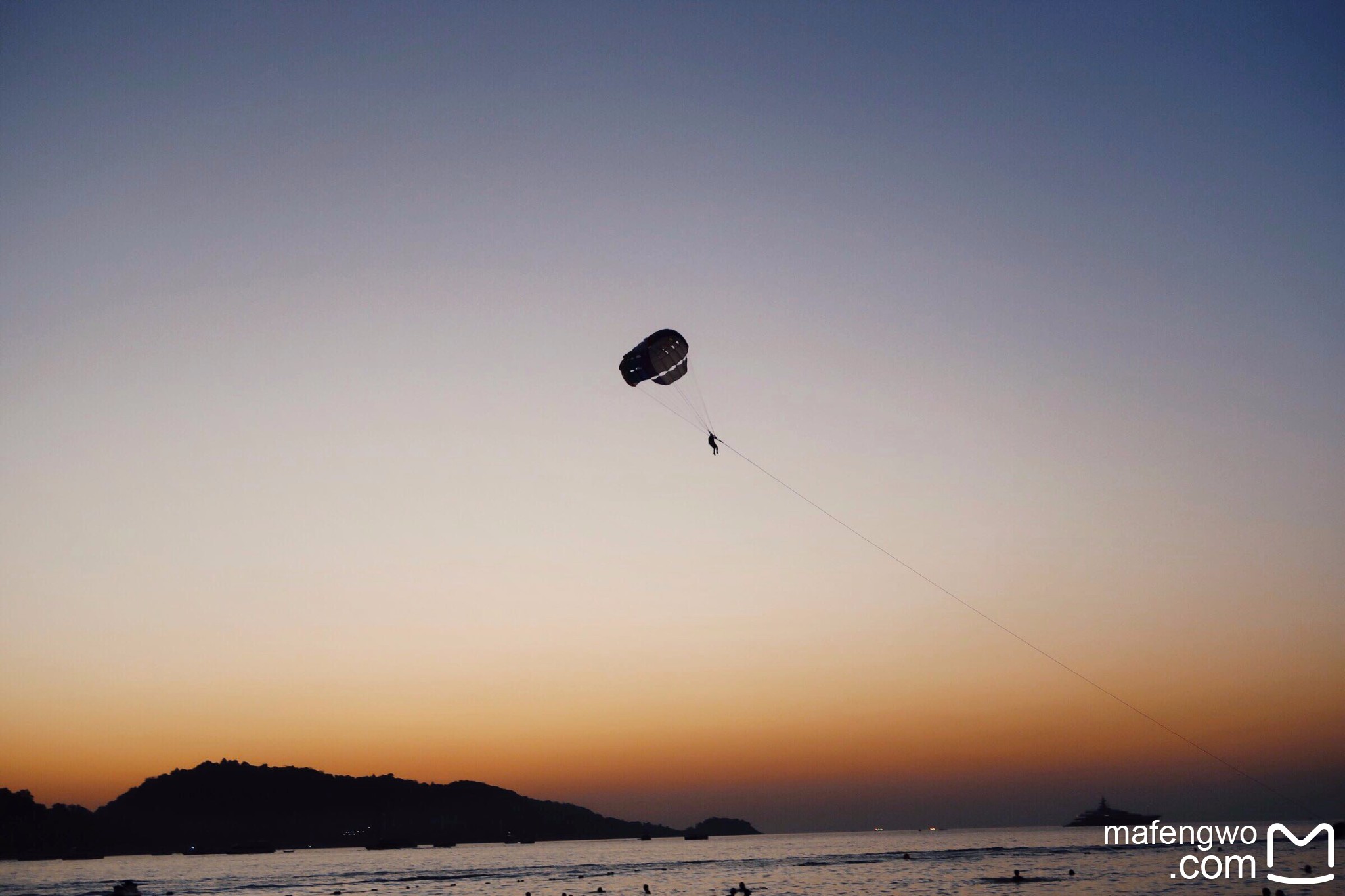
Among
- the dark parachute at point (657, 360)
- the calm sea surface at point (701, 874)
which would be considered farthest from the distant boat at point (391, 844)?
the dark parachute at point (657, 360)

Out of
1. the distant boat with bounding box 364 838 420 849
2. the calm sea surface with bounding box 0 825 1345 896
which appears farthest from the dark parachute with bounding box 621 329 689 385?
the distant boat with bounding box 364 838 420 849

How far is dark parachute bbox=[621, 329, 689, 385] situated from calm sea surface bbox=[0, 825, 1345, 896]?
4612 cm

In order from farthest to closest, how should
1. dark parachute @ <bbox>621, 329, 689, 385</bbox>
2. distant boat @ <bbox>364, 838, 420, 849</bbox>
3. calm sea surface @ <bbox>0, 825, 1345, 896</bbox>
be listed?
distant boat @ <bbox>364, 838, 420, 849</bbox>
calm sea surface @ <bbox>0, 825, 1345, 896</bbox>
dark parachute @ <bbox>621, 329, 689, 385</bbox>

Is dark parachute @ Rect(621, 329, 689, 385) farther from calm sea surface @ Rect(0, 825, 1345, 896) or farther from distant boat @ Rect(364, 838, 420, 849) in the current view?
distant boat @ Rect(364, 838, 420, 849)

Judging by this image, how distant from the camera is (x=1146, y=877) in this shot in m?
66.9

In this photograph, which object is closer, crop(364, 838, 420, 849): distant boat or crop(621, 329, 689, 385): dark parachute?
crop(621, 329, 689, 385): dark parachute

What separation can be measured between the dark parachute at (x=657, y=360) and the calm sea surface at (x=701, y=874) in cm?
4612

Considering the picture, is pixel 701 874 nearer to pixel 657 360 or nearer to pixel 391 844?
pixel 657 360

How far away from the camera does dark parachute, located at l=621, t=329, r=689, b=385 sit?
31.8 m

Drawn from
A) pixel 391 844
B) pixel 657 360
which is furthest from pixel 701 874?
pixel 391 844

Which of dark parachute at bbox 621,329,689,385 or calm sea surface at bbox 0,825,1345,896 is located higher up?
dark parachute at bbox 621,329,689,385

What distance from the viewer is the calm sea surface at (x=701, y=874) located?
67062 millimetres

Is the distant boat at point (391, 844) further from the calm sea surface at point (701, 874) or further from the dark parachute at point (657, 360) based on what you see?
the dark parachute at point (657, 360)

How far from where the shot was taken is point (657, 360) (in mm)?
31953
